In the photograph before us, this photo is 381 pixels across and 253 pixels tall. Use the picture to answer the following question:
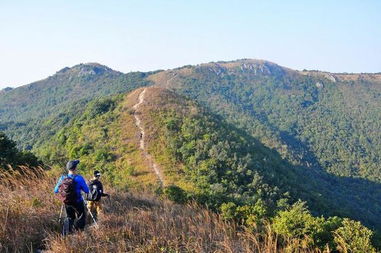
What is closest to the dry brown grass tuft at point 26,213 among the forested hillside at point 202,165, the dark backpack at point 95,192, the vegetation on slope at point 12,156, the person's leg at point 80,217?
the person's leg at point 80,217

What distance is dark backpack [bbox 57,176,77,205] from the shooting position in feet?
21.7

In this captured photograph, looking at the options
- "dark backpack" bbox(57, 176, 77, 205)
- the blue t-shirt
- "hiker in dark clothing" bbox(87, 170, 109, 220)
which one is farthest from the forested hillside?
"dark backpack" bbox(57, 176, 77, 205)

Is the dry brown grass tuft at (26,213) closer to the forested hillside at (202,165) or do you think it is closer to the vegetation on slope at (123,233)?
the vegetation on slope at (123,233)

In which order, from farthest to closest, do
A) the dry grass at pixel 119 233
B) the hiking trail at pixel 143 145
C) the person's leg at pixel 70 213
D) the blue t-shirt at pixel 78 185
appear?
the hiking trail at pixel 143 145 → the blue t-shirt at pixel 78 185 → the person's leg at pixel 70 213 → the dry grass at pixel 119 233

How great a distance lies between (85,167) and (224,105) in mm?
132674

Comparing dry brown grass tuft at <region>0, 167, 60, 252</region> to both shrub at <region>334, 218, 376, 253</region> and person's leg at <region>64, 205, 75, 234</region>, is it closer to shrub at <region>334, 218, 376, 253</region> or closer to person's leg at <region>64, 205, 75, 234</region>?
person's leg at <region>64, 205, 75, 234</region>

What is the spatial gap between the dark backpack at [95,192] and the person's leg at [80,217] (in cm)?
117

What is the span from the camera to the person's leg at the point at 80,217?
6573 mm

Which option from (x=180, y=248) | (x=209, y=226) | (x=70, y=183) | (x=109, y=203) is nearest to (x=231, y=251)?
(x=180, y=248)

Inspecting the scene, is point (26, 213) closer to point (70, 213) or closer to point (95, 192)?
point (70, 213)

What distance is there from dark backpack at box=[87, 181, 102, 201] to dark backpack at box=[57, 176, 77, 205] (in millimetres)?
1276

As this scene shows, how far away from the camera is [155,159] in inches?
1686

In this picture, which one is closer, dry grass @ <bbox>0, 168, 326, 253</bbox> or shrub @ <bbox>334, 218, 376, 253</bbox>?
dry grass @ <bbox>0, 168, 326, 253</bbox>

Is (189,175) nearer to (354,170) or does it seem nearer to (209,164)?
(209,164)
